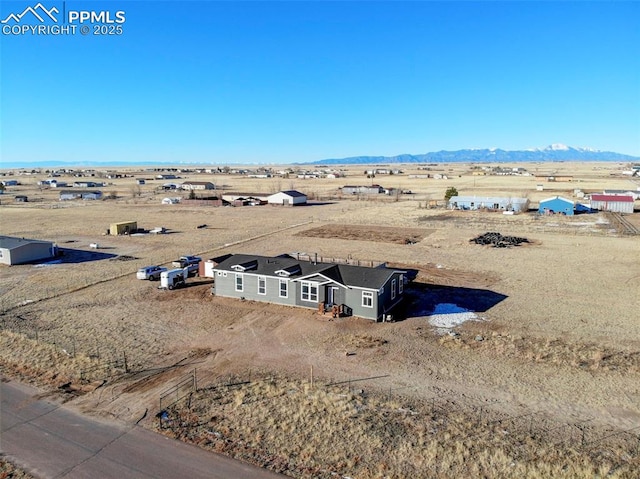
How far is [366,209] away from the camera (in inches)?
3351

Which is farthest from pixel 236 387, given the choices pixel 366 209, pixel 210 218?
pixel 366 209

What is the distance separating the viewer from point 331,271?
1131 inches

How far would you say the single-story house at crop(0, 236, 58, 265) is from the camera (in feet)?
135

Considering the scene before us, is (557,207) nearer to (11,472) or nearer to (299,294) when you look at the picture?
(299,294)

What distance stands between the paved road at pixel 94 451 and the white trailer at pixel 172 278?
52.6 feet

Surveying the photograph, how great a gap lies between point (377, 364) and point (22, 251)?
120 ft

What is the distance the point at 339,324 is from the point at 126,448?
44.6 ft

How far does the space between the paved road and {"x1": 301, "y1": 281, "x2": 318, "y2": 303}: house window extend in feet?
46.0

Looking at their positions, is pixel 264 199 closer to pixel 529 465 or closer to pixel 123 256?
pixel 123 256

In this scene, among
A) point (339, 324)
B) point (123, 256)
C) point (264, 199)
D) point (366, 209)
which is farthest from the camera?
point (264, 199)

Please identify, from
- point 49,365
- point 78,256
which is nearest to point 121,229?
point 78,256

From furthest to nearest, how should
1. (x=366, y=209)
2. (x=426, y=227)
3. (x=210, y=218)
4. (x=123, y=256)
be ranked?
(x=366, y=209) < (x=210, y=218) < (x=426, y=227) < (x=123, y=256)

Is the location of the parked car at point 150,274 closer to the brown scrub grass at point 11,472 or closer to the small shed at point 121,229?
the brown scrub grass at point 11,472

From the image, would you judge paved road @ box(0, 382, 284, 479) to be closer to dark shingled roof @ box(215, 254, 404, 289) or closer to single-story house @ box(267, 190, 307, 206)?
dark shingled roof @ box(215, 254, 404, 289)
